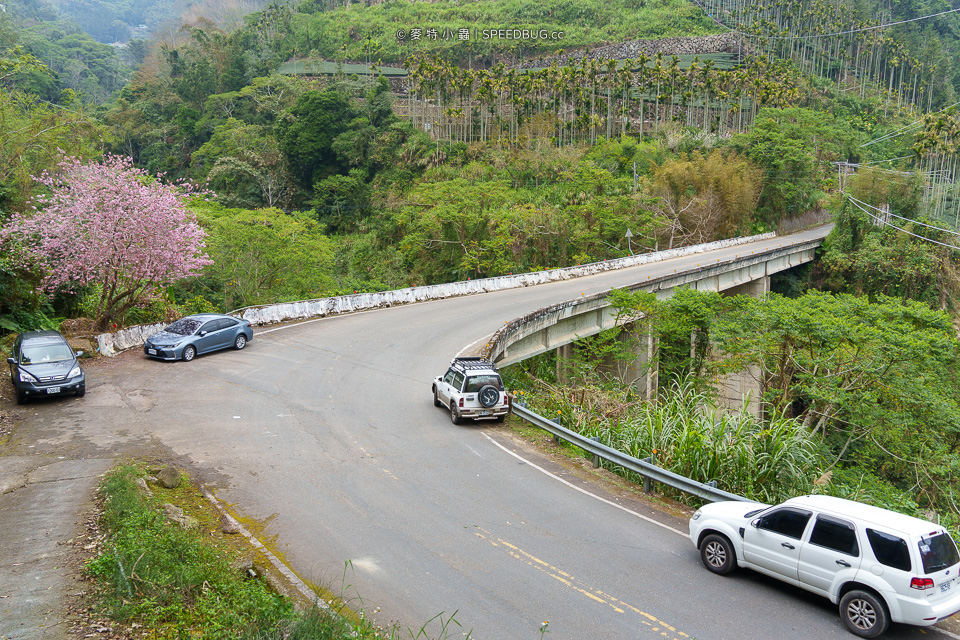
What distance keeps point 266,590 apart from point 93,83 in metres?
156

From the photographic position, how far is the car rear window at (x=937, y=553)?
6.85m

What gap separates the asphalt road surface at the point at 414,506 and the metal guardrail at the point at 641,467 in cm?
63

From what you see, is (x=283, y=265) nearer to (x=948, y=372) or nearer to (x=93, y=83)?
(x=948, y=372)

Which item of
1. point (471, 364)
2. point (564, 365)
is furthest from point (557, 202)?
point (471, 364)

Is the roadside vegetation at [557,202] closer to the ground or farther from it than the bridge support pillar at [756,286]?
farther from it

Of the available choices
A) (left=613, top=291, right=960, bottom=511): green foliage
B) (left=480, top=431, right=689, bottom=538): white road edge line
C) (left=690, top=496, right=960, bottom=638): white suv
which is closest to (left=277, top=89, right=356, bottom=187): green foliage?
(left=613, top=291, right=960, bottom=511): green foliage

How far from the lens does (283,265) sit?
3772 centimetres

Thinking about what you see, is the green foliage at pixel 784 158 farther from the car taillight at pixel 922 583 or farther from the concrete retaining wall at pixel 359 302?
the car taillight at pixel 922 583

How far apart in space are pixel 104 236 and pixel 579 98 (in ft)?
223

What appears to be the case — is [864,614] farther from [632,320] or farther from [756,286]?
[756,286]

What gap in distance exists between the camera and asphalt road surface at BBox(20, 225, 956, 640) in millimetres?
7633

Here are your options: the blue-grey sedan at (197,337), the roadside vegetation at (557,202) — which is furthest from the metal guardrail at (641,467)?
the blue-grey sedan at (197,337)

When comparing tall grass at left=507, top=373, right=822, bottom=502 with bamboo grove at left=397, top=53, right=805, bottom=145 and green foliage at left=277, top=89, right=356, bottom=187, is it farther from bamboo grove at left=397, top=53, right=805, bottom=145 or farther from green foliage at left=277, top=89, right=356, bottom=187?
green foliage at left=277, top=89, right=356, bottom=187

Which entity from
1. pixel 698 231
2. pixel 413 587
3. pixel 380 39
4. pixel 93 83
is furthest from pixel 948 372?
pixel 93 83
